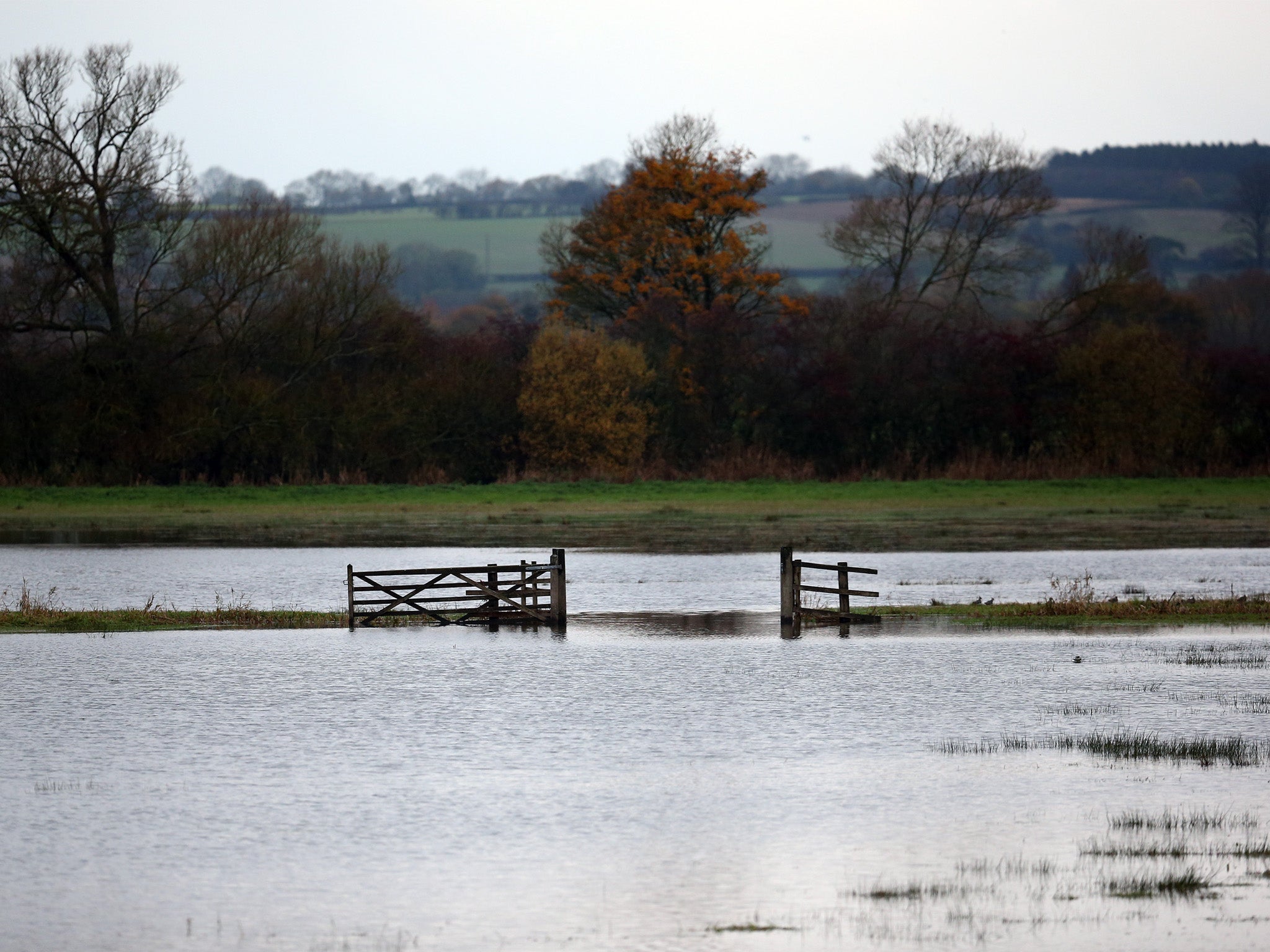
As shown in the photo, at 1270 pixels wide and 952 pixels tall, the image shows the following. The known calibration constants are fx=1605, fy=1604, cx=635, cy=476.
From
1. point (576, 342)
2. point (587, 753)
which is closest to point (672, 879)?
point (587, 753)

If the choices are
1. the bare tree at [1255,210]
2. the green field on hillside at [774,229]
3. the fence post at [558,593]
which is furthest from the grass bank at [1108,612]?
the green field on hillside at [774,229]

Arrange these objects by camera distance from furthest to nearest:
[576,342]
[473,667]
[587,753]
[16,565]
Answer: [576,342] → [16,565] → [473,667] → [587,753]

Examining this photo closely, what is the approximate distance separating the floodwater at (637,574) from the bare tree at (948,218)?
115 ft

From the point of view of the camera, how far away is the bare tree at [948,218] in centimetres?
7650

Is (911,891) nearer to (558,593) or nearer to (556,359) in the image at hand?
(558,593)

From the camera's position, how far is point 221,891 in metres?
13.5

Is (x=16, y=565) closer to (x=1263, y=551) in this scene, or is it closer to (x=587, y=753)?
(x=587, y=753)

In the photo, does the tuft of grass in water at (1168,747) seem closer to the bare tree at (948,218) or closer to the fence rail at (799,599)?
the fence rail at (799,599)

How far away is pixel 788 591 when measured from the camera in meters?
30.8

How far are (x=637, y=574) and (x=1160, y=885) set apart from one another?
2732 centimetres

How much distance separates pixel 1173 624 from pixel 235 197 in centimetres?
4974

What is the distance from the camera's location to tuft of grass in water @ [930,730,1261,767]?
1847 cm

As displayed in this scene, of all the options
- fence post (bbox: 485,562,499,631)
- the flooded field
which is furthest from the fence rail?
fence post (bbox: 485,562,499,631)

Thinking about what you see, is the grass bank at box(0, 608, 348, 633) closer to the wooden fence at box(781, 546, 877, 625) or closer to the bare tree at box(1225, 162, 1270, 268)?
the wooden fence at box(781, 546, 877, 625)
